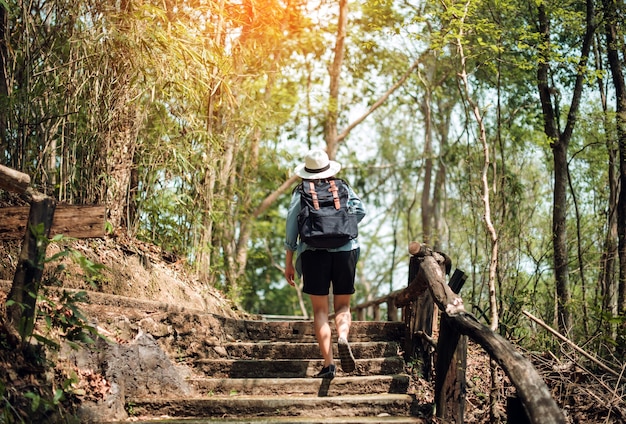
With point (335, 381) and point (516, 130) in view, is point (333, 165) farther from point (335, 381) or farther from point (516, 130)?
point (516, 130)

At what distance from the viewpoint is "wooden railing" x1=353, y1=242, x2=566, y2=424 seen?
145 inches

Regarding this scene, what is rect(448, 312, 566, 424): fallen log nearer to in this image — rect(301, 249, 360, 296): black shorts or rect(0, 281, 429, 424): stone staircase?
rect(0, 281, 429, 424): stone staircase

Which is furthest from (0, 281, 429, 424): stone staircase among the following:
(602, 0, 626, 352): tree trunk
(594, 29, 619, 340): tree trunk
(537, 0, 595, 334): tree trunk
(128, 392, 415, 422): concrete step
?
(594, 29, 619, 340): tree trunk

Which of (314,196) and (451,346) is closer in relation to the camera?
(451,346)

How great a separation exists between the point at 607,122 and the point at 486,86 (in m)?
6.28

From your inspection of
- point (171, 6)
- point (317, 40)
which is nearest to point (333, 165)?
point (171, 6)

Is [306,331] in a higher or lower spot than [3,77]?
lower

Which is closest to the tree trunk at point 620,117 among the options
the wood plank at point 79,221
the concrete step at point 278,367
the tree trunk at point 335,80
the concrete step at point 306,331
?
the concrete step at point 306,331

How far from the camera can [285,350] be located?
6.16 meters

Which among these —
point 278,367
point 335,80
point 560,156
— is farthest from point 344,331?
point 335,80

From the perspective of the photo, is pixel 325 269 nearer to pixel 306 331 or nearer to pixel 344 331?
pixel 344 331

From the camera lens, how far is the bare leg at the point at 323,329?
17.7ft

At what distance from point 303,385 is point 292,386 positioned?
85 mm

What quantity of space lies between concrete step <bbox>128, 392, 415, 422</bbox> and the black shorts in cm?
89
